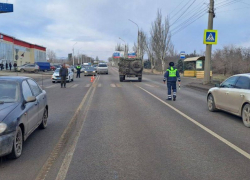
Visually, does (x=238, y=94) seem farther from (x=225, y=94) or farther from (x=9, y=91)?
(x=9, y=91)

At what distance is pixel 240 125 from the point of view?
8.43 m

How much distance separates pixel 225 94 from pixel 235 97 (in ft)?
2.43

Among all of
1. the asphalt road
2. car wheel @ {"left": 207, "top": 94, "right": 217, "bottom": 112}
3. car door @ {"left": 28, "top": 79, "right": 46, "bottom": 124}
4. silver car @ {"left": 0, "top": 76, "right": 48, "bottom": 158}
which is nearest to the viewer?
the asphalt road

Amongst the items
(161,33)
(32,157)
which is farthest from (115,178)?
(161,33)

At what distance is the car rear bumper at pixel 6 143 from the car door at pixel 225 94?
6669 millimetres

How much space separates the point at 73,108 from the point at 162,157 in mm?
6746

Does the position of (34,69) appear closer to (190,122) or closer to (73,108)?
(73,108)

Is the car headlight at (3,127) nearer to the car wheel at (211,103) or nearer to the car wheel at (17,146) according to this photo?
the car wheel at (17,146)

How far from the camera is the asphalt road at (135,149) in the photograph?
4.66m

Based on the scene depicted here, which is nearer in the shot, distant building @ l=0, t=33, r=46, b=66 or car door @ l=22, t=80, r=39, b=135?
car door @ l=22, t=80, r=39, b=135

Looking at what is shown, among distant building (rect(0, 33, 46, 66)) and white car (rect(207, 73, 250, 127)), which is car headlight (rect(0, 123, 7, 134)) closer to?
white car (rect(207, 73, 250, 127))

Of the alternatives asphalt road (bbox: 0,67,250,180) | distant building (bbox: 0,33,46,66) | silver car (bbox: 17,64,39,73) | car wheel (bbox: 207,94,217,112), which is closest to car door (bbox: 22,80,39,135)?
asphalt road (bbox: 0,67,250,180)

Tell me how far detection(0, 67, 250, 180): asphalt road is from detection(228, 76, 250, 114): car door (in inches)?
17.6

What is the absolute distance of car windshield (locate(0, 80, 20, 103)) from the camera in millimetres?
6023
